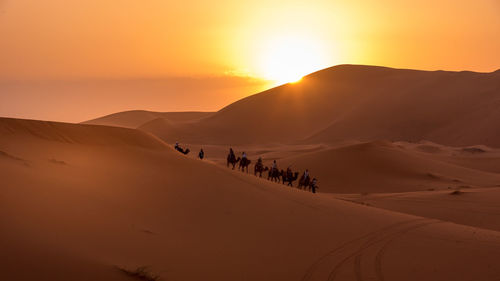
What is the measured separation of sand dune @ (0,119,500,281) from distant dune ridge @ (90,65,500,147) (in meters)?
57.9

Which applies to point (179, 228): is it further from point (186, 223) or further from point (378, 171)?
point (378, 171)

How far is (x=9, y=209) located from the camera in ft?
20.6

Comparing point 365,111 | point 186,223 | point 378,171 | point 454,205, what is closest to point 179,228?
point 186,223

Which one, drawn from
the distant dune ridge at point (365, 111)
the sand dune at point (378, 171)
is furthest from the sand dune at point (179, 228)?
the distant dune ridge at point (365, 111)

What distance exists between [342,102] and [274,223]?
9592 cm

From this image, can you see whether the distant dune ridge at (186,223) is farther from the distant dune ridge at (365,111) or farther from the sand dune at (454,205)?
the distant dune ridge at (365,111)

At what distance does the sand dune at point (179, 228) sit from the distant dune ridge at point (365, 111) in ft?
190

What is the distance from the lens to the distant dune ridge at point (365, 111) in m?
74.5

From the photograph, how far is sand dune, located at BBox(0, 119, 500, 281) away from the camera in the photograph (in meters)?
5.98

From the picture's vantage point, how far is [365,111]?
299ft

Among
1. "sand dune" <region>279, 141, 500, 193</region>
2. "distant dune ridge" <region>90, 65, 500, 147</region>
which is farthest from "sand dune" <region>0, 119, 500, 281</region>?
"distant dune ridge" <region>90, 65, 500, 147</region>

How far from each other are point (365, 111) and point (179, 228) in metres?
86.3

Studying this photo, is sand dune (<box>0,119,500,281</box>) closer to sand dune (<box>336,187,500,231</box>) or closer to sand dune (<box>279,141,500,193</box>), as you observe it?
sand dune (<box>336,187,500,231</box>)

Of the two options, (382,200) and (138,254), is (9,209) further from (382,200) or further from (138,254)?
(382,200)
